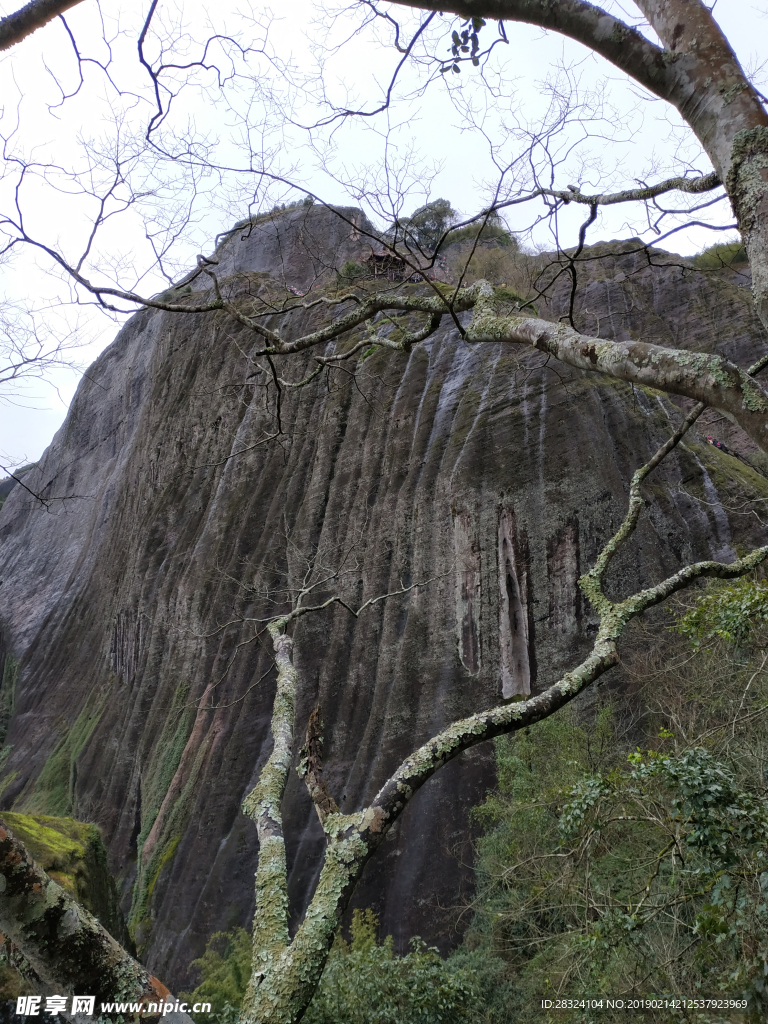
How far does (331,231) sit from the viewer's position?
3009 cm

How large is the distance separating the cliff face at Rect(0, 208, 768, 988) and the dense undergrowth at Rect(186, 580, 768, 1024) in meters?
1.29

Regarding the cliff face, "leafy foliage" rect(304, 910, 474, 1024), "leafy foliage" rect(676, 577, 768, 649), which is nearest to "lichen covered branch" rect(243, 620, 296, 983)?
"leafy foliage" rect(304, 910, 474, 1024)

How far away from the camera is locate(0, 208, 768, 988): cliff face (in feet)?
36.5

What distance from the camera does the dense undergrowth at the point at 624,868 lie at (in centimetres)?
422

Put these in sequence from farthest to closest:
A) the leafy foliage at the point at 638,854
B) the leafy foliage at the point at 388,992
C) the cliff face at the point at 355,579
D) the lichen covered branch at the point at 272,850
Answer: the cliff face at the point at 355,579 → the leafy foliage at the point at 388,992 → the leafy foliage at the point at 638,854 → the lichen covered branch at the point at 272,850

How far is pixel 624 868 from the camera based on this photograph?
6.87 m

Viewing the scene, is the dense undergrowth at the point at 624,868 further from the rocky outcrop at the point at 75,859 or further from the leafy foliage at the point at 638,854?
the rocky outcrop at the point at 75,859

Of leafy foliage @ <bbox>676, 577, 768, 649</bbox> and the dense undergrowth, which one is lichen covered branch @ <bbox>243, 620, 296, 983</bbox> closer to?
the dense undergrowth

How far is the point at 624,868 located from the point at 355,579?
25.3ft

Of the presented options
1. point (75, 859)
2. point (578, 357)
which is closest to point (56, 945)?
point (578, 357)

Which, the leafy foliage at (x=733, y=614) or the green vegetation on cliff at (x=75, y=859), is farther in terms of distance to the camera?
the green vegetation on cliff at (x=75, y=859)

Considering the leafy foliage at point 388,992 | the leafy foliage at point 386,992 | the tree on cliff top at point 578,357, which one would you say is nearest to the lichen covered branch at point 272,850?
the tree on cliff top at point 578,357

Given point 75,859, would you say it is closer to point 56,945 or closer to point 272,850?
point 272,850

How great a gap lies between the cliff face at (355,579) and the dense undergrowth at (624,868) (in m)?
1.29
